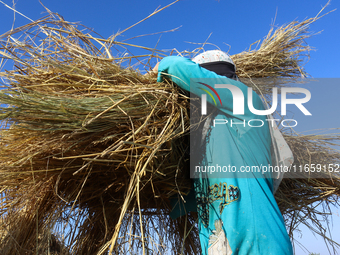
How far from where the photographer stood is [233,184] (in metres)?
0.91

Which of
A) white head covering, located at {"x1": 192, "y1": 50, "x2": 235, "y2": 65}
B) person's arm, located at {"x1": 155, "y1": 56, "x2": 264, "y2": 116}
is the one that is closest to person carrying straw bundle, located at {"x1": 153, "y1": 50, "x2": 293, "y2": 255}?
person's arm, located at {"x1": 155, "y1": 56, "x2": 264, "y2": 116}

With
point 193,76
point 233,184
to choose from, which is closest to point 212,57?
point 193,76

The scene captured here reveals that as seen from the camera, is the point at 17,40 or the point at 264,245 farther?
the point at 17,40

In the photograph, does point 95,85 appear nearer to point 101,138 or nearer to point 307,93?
point 101,138

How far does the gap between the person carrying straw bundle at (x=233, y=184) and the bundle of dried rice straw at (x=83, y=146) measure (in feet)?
0.25

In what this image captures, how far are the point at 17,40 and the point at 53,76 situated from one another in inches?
8.1

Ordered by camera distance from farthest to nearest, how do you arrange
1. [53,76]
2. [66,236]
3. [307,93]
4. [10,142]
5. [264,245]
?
[307,93] → [66,236] → [53,76] → [10,142] → [264,245]

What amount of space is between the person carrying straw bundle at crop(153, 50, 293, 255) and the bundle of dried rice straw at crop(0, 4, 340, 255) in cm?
7

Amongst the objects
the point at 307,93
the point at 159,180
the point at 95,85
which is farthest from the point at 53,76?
the point at 307,93

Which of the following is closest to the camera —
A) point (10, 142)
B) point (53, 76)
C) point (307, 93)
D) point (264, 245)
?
point (264, 245)

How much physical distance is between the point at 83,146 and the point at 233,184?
0.51 metres

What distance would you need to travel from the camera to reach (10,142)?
3.15ft

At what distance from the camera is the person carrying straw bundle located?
848mm

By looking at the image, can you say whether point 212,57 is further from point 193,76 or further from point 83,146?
point 83,146
